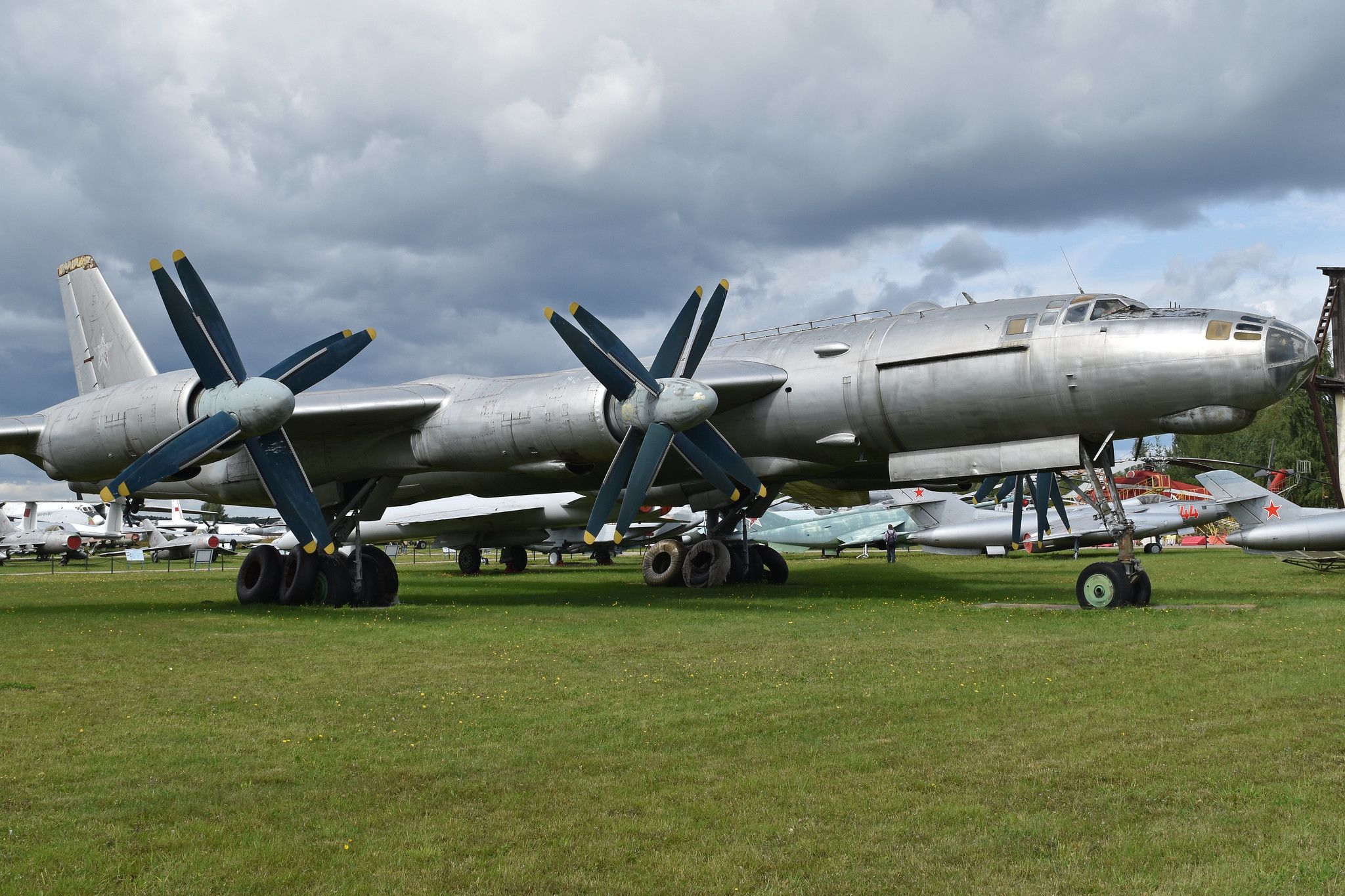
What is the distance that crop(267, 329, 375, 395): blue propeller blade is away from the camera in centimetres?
1481

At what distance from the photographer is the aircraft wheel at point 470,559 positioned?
3306cm

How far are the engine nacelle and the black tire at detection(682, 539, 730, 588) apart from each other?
10334 mm

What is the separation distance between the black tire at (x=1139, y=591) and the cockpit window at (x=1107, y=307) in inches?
132

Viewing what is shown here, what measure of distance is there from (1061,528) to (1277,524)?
11790 millimetres

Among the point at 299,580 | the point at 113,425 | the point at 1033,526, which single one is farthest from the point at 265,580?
the point at 1033,526

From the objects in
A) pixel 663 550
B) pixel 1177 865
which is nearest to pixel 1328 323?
pixel 663 550

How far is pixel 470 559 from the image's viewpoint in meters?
33.6

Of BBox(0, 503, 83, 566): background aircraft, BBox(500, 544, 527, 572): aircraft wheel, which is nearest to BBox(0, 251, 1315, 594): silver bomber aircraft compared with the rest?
BBox(500, 544, 527, 572): aircraft wheel

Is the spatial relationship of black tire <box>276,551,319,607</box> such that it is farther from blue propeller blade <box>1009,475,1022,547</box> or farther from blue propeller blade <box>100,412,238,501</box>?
blue propeller blade <box>1009,475,1022,547</box>

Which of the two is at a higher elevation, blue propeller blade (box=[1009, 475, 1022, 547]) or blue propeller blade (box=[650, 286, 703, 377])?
blue propeller blade (box=[650, 286, 703, 377])

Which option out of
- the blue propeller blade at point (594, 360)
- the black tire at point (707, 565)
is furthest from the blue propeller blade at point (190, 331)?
the black tire at point (707, 565)

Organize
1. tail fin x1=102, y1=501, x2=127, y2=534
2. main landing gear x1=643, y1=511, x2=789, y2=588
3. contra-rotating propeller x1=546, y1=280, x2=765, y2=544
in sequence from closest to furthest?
contra-rotating propeller x1=546, y1=280, x2=765, y2=544 < main landing gear x1=643, y1=511, x2=789, y2=588 < tail fin x1=102, y1=501, x2=127, y2=534

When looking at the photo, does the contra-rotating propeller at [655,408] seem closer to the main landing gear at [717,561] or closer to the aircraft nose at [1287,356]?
the main landing gear at [717,561]

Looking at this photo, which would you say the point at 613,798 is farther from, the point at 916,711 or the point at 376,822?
the point at 916,711
